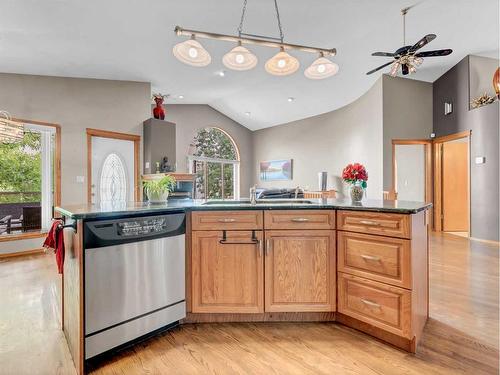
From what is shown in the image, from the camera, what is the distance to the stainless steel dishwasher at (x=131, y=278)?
167 cm

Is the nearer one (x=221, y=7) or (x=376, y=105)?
(x=221, y=7)

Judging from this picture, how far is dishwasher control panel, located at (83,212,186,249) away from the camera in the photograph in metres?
1.65

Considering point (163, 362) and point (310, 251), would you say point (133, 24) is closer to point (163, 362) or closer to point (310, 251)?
point (310, 251)

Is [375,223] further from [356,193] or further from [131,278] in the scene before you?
[131,278]

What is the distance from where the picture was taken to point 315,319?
2221mm

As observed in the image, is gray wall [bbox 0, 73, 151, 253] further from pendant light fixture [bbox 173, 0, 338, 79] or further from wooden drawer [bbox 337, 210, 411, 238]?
wooden drawer [bbox 337, 210, 411, 238]

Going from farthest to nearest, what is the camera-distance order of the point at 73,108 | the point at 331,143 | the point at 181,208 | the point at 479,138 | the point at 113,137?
the point at 331,143 < the point at 479,138 < the point at 113,137 < the point at 73,108 < the point at 181,208

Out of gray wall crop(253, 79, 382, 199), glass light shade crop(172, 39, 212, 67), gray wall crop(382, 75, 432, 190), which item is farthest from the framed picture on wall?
glass light shade crop(172, 39, 212, 67)

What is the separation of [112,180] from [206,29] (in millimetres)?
3185

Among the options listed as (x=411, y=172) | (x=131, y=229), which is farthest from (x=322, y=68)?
(x=411, y=172)

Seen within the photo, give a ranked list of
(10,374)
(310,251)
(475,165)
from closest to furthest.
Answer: (10,374) → (310,251) → (475,165)

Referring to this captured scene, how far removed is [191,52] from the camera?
2.19 metres

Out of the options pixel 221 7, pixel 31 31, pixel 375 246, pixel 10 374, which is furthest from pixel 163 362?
pixel 31 31

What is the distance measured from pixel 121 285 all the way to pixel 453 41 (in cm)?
627
